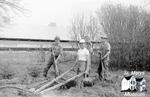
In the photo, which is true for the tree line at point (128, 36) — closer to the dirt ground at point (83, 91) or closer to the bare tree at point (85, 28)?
the bare tree at point (85, 28)

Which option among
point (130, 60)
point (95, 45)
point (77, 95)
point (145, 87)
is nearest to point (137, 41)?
point (130, 60)

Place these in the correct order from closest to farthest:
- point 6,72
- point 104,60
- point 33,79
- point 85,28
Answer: point 33,79
point 104,60
point 6,72
point 85,28

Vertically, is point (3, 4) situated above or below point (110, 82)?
above

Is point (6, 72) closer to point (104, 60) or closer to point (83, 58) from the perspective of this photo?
point (83, 58)

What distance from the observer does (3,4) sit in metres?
14.9

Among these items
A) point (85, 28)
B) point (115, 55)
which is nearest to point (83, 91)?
point (115, 55)

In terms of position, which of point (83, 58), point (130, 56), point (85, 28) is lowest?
point (130, 56)

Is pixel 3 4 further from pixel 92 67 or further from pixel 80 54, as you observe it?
pixel 80 54

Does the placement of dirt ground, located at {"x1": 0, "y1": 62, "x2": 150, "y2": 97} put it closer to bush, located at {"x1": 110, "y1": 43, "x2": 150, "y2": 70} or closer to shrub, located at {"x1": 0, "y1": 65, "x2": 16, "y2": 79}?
shrub, located at {"x1": 0, "y1": 65, "x2": 16, "y2": 79}

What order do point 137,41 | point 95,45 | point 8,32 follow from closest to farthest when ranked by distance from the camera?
point 137,41 < point 95,45 < point 8,32

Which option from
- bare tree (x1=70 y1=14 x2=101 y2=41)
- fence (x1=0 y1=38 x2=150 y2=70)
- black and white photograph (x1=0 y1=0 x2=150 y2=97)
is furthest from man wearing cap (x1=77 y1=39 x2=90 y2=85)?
bare tree (x1=70 y1=14 x2=101 y2=41)

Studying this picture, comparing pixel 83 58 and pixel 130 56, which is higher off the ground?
pixel 83 58

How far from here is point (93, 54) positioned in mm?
14844

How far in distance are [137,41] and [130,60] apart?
117 cm
